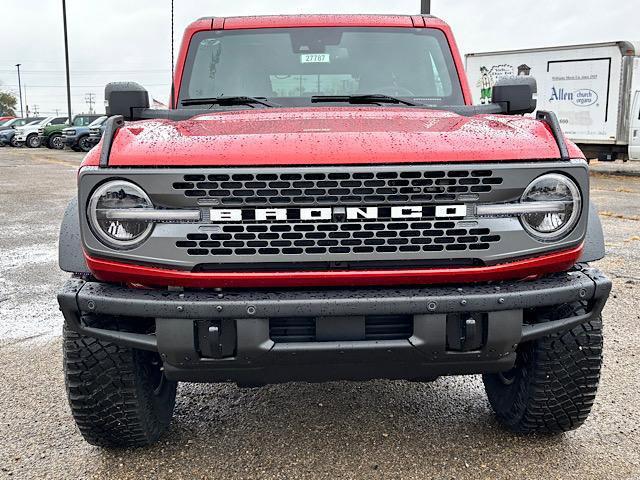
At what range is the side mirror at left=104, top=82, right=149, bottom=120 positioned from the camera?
355 centimetres

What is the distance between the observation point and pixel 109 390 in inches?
107

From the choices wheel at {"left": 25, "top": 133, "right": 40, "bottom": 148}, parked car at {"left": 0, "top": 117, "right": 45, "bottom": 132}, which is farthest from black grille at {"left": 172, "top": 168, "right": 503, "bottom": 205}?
parked car at {"left": 0, "top": 117, "right": 45, "bottom": 132}

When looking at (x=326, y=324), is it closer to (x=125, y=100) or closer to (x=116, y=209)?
(x=116, y=209)

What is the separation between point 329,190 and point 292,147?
21cm

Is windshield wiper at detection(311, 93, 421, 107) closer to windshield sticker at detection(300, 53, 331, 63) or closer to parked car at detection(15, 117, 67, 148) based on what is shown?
windshield sticker at detection(300, 53, 331, 63)

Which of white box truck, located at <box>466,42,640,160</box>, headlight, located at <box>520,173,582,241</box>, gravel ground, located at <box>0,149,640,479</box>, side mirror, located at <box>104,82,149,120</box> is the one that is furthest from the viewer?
white box truck, located at <box>466,42,640,160</box>

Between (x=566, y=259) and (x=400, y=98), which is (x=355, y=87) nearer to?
(x=400, y=98)

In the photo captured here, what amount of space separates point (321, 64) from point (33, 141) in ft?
122

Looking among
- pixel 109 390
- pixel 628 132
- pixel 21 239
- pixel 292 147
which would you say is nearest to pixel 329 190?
pixel 292 147

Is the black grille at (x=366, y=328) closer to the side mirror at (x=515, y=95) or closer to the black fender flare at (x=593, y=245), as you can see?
the black fender flare at (x=593, y=245)

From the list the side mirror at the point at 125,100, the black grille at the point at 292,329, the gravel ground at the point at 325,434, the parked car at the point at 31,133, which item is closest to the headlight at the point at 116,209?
the black grille at the point at 292,329

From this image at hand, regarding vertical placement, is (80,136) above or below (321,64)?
below

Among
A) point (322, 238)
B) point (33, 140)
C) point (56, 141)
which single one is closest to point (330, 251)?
point (322, 238)

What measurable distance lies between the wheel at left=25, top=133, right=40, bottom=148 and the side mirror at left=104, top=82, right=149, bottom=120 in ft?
120
